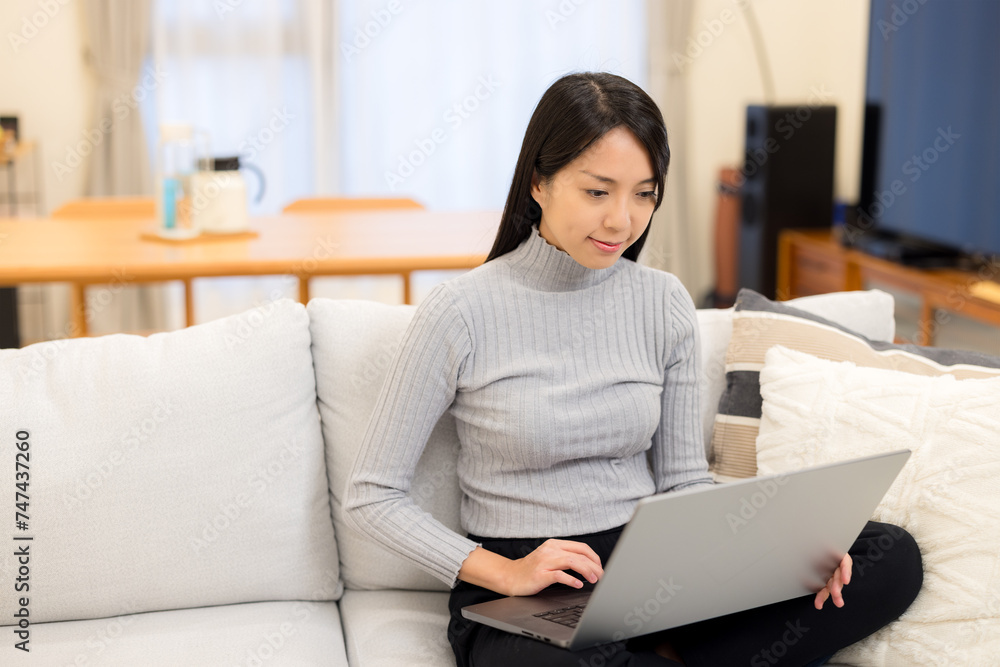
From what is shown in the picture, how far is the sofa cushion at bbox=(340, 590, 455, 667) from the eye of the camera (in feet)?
4.29

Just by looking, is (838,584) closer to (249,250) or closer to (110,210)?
(249,250)

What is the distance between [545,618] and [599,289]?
1.58ft

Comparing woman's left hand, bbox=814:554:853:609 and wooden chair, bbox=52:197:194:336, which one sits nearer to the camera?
woman's left hand, bbox=814:554:853:609

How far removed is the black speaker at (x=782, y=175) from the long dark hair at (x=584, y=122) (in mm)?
2699

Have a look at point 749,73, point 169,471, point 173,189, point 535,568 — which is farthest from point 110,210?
point 749,73

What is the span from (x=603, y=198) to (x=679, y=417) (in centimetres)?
36

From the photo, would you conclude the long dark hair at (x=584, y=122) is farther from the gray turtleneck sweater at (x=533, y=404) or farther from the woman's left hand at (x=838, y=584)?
the woman's left hand at (x=838, y=584)

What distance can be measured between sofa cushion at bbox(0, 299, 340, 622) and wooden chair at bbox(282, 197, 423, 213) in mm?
1640

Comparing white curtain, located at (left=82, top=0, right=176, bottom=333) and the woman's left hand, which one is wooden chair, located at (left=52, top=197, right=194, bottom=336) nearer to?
white curtain, located at (left=82, top=0, right=176, bottom=333)

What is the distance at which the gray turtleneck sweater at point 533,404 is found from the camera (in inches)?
50.9

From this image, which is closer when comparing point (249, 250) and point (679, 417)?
point (679, 417)

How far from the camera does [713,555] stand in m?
1.06

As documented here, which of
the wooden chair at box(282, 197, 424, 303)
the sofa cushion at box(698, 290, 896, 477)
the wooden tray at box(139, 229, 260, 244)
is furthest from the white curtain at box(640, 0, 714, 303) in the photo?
the sofa cushion at box(698, 290, 896, 477)

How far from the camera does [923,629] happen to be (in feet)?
4.21
